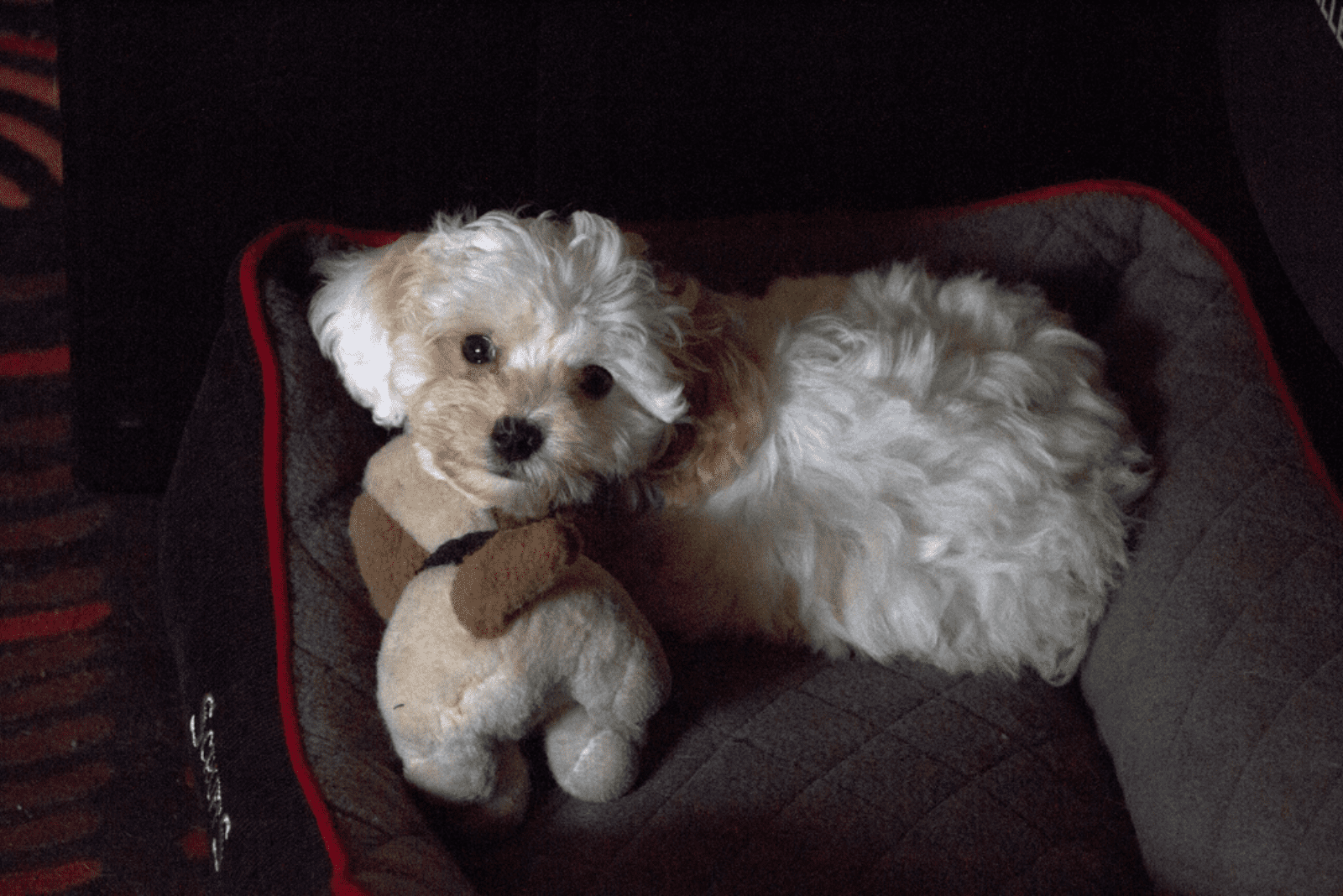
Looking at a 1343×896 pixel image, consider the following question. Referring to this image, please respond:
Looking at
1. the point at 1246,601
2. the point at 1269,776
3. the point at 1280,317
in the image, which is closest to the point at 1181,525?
the point at 1246,601

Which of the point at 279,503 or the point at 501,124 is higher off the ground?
the point at 501,124

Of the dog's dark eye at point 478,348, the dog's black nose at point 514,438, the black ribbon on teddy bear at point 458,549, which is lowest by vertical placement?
the black ribbon on teddy bear at point 458,549

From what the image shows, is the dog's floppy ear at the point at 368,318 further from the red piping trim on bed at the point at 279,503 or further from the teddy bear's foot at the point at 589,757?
the teddy bear's foot at the point at 589,757

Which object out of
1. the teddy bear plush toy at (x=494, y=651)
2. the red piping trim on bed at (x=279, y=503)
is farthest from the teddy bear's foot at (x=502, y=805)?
the red piping trim on bed at (x=279, y=503)

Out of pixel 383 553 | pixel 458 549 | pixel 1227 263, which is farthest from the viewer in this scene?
pixel 1227 263

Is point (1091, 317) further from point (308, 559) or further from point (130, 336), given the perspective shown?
point (130, 336)

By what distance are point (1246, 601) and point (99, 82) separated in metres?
1.68

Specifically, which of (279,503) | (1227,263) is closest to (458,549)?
(279,503)

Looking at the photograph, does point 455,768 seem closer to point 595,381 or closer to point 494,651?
point 494,651

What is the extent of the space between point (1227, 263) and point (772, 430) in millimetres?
760

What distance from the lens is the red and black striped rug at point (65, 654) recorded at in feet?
4.73

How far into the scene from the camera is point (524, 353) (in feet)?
3.74

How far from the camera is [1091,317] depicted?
167cm

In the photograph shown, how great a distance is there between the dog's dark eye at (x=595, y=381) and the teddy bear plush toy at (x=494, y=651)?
164 mm
